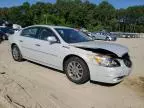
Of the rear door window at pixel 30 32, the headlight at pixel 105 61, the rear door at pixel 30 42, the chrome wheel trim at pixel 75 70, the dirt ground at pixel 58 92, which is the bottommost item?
the dirt ground at pixel 58 92

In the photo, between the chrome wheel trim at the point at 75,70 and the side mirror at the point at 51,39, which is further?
the side mirror at the point at 51,39

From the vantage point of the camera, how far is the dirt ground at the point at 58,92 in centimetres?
531

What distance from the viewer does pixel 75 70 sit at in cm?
673

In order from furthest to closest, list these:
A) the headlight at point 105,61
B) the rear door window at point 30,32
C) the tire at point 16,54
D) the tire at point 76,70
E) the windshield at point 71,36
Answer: the tire at point 16,54
the rear door window at point 30,32
the windshield at point 71,36
the tire at point 76,70
the headlight at point 105,61

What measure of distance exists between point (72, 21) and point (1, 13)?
39.8 meters

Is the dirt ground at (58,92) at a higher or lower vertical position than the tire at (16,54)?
lower

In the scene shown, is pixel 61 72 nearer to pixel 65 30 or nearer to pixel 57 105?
pixel 65 30

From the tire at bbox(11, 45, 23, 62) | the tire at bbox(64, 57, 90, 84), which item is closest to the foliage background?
the tire at bbox(11, 45, 23, 62)

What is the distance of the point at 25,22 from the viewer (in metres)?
98.6

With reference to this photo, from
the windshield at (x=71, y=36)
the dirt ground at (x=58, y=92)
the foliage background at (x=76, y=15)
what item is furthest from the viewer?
the foliage background at (x=76, y=15)

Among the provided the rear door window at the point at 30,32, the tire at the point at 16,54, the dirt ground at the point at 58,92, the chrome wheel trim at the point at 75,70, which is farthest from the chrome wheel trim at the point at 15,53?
the chrome wheel trim at the point at 75,70

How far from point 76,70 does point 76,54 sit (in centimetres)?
43

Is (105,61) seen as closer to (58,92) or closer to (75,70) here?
(75,70)

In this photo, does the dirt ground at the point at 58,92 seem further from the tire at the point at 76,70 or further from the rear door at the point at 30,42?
the rear door at the point at 30,42
